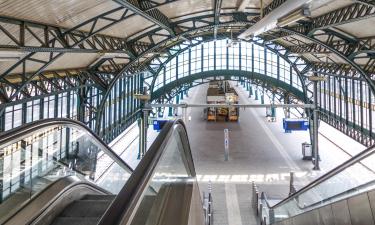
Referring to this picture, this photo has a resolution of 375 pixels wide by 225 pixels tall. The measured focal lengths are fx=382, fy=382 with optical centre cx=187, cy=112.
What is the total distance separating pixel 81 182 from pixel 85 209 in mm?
1392

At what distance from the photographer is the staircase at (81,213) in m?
4.10

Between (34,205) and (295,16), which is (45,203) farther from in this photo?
(295,16)

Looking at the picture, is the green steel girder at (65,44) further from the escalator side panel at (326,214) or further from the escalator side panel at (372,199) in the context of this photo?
the escalator side panel at (372,199)

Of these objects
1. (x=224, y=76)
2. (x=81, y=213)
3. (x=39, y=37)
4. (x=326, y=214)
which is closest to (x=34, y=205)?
(x=81, y=213)

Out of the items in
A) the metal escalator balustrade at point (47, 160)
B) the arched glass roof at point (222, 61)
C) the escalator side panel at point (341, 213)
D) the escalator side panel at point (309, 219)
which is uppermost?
the arched glass roof at point (222, 61)

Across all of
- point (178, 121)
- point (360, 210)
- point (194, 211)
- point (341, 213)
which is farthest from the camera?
point (341, 213)

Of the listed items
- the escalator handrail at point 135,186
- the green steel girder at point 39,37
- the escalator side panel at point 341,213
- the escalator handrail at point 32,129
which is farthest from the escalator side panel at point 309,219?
the green steel girder at point 39,37

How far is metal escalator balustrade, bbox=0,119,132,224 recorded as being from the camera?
4.26 meters

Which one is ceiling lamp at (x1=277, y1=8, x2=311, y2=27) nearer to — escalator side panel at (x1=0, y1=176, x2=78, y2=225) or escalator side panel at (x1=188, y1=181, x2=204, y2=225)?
escalator side panel at (x1=188, y1=181, x2=204, y2=225)

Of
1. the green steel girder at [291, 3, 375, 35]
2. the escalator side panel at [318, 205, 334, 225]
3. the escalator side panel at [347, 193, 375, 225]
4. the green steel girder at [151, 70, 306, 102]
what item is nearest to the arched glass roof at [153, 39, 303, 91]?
the green steel girder at [151, 70, 306, 102]

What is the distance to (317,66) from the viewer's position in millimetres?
34781

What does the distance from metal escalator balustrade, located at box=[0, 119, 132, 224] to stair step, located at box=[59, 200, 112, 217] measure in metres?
0.28

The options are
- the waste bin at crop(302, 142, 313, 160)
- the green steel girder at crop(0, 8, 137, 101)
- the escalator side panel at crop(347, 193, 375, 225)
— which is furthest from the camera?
the waste bin at crop(302, 142, 313, 160)

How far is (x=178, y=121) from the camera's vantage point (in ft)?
13.8
